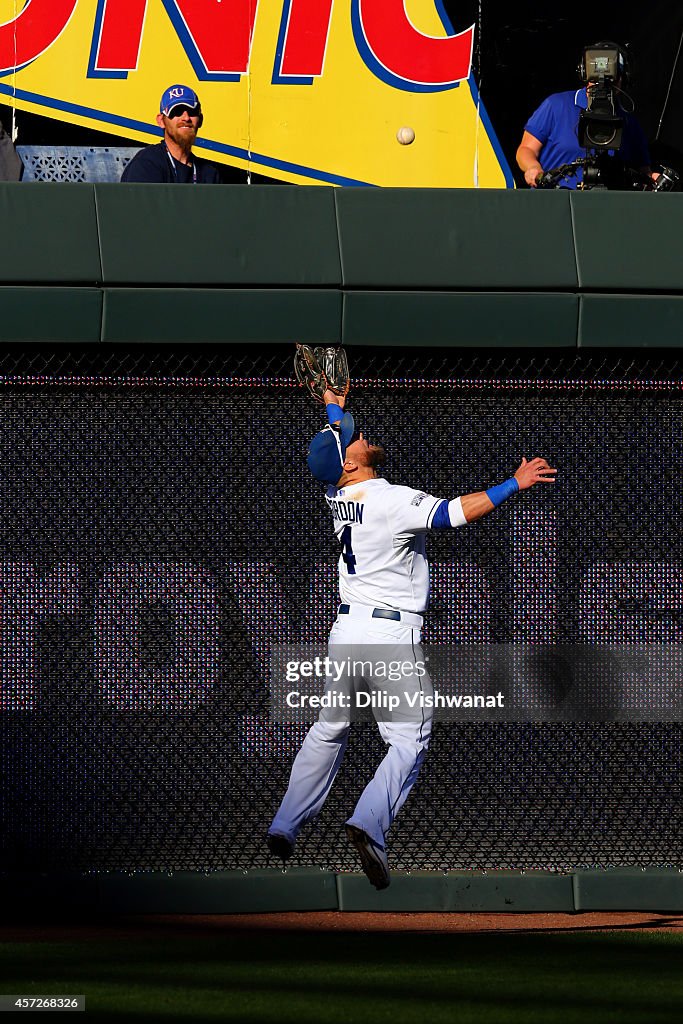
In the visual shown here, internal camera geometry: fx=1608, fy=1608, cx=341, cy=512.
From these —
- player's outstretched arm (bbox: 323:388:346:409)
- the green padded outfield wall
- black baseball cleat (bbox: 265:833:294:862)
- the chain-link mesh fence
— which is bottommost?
black baseball cleat (bbox: 265:833:294:862)

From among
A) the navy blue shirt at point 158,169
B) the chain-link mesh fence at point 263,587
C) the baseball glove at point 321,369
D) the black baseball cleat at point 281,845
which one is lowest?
the black baseball cleat at point 281,845

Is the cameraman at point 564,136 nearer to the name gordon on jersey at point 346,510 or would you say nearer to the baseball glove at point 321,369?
the baseball glove at point 321,369

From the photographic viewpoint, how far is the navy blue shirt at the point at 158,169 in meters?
7.98

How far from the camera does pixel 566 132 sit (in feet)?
28.0

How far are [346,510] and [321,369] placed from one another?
67 centimetres

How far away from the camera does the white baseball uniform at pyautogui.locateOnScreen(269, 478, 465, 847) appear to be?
7039 millimetres

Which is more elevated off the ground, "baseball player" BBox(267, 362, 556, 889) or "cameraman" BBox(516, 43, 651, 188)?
"cameraman" BBox(516, 43, 651, 188)

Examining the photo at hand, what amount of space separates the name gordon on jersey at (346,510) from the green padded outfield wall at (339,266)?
0.75 m

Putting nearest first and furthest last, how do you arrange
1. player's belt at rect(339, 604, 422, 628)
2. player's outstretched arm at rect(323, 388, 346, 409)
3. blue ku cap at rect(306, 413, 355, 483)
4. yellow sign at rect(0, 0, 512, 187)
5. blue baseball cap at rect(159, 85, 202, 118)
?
player's belt at rect(339, 604, 422, 628) < blue ku cap at rect(306, 413, 355, 483) < player's outstretched arm at rect(323, 388, 346, 409) < blue baseball cap at rect(159, 85, 202, 118) < yellow sign at rect(0, 0, 512, 187)

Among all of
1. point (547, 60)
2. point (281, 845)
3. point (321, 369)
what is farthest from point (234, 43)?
point (281, 845)

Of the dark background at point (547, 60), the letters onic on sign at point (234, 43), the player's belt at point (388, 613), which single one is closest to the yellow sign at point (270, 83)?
the letters onic on sign at point (234, 43)

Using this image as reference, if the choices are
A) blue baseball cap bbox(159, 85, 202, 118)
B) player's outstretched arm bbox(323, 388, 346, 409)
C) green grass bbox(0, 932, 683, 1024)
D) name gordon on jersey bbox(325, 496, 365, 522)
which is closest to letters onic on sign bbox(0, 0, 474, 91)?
blue baseball cap bbox(159, 85, 202, 118)

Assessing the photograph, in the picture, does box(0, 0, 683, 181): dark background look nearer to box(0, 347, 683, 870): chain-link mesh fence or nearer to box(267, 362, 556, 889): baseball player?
box(0, 347, 683, 870): chain-link mesh fence

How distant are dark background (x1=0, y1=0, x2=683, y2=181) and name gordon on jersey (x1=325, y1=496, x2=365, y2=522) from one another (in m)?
2.81
